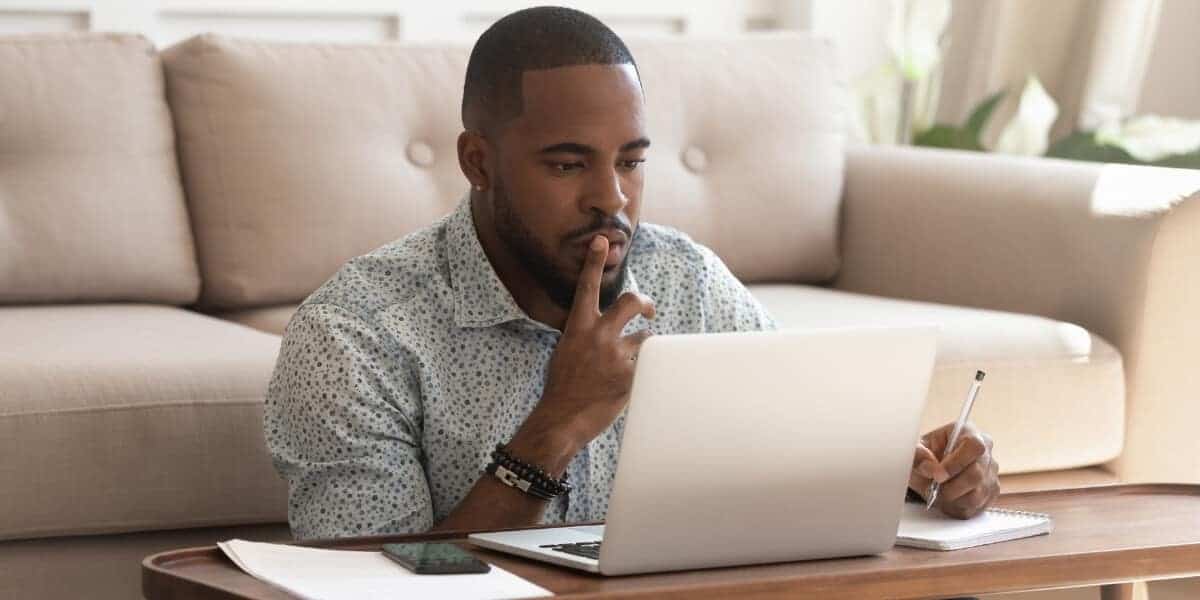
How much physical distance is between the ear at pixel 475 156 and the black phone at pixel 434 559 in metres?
0.45

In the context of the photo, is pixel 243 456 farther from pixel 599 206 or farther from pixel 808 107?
pixel 808 107

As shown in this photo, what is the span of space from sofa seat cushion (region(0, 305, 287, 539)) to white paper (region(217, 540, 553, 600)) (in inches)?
27.6

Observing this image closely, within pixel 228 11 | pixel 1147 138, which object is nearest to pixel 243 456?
pixel 228 11

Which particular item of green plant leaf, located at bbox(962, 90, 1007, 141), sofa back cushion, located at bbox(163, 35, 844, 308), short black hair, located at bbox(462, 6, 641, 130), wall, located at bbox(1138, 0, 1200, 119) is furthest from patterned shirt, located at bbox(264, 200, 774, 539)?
wall, located at bbox(1138, 0, 1200, 119)

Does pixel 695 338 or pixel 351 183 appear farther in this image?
pixel 351 183

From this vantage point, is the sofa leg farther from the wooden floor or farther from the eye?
the wooden floor

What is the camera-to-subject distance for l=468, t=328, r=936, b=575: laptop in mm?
1031

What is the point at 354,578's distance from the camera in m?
1.03

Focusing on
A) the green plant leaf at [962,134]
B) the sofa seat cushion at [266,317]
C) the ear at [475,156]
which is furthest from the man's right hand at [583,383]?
the green plant leaf at [962,134]

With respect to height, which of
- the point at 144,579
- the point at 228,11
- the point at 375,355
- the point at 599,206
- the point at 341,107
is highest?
the point at 228,11

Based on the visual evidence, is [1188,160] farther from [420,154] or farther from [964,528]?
[964,528]

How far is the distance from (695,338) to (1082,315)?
A: 1.50 meters

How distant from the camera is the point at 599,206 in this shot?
53.0 inches

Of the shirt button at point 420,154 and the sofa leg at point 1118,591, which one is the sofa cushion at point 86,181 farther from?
the sofa leg at point 1118,591
